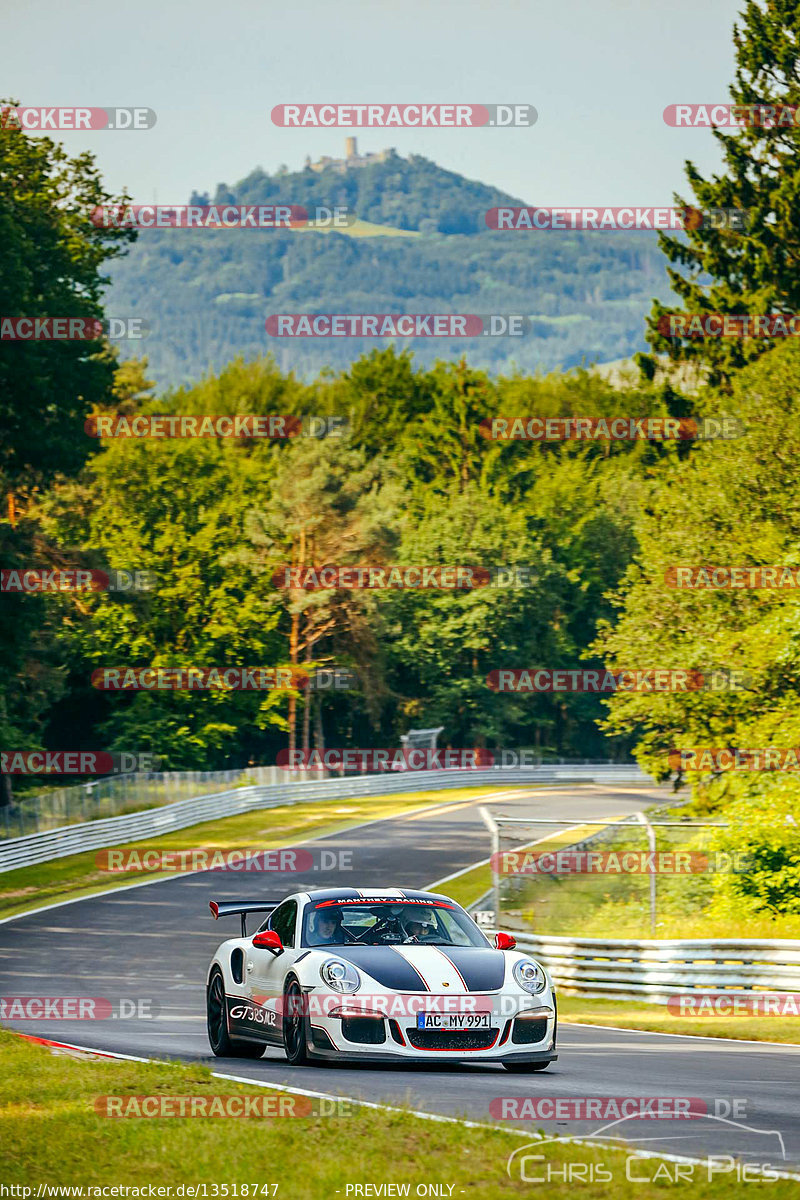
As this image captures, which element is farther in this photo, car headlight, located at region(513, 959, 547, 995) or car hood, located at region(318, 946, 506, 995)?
car headlight, located at region(513, 959, 547, 995)

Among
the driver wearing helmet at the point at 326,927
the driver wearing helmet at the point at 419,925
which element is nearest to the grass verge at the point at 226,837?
the driver wearing helmet at the point at 326,927

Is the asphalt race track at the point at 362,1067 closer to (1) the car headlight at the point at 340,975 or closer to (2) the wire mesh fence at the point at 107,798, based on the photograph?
(1) the car headlight at the point at 340,975

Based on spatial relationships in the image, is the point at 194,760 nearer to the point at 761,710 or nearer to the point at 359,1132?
the point at 761,710

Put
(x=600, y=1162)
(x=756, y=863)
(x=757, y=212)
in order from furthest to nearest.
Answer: (x=757, y=212) < (x=756, y=863) < (x=600, y=1162)

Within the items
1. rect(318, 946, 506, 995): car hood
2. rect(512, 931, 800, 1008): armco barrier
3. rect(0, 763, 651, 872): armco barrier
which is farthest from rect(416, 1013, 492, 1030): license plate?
rect(0, 763, 651, 872): armco barrier

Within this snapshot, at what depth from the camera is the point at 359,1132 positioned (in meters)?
8.31

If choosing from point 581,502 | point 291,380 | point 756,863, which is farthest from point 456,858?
point 291,380

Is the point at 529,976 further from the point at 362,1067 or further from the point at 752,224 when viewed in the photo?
the point at 752,224

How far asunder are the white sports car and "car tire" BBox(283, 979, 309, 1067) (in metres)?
0.01

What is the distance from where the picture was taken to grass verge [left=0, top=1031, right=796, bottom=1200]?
709 cm

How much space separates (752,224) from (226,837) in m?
26.6

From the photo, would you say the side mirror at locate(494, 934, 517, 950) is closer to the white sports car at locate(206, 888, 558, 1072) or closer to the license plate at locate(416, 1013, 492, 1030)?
the white sports car at locate(206, 888, 558, 1072)

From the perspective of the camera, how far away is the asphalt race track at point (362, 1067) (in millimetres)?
8773

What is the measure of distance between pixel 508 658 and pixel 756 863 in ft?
164
